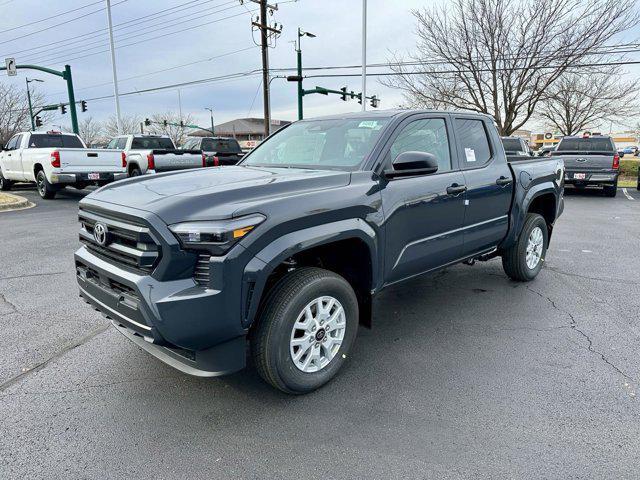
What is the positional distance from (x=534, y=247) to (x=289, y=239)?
3.85 meters

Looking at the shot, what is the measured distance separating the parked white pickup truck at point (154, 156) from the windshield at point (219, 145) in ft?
4.16

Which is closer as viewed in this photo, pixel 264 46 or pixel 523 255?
pixel 523 255

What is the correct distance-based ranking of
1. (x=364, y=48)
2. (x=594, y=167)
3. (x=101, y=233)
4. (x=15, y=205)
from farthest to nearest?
(x=364, y=48)
(x=594, y=167)
(x=15, y=205)
(x=101, y=233)

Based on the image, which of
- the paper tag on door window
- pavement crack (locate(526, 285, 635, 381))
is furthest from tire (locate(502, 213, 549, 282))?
the paper tag on door window

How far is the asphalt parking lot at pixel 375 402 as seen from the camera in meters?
2.44

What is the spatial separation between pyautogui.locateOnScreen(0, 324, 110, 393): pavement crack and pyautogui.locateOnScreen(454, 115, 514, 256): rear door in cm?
342

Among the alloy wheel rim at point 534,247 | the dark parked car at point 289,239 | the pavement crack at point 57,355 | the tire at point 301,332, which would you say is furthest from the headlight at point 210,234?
the alloy wheel rim at point 534,247

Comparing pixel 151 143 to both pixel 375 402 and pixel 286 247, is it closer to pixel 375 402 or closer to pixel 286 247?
pixel 286 247

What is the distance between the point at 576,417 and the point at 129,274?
2.81 meters

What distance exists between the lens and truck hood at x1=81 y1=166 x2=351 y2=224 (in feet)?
8.52

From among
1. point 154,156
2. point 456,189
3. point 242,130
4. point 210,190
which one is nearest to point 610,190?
point 456,189

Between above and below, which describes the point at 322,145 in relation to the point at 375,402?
above

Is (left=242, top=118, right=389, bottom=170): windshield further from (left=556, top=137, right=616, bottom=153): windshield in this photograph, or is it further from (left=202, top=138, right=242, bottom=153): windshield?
(left=556, top=137, right=616, bottom=153): windshield

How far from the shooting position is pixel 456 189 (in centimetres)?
402
